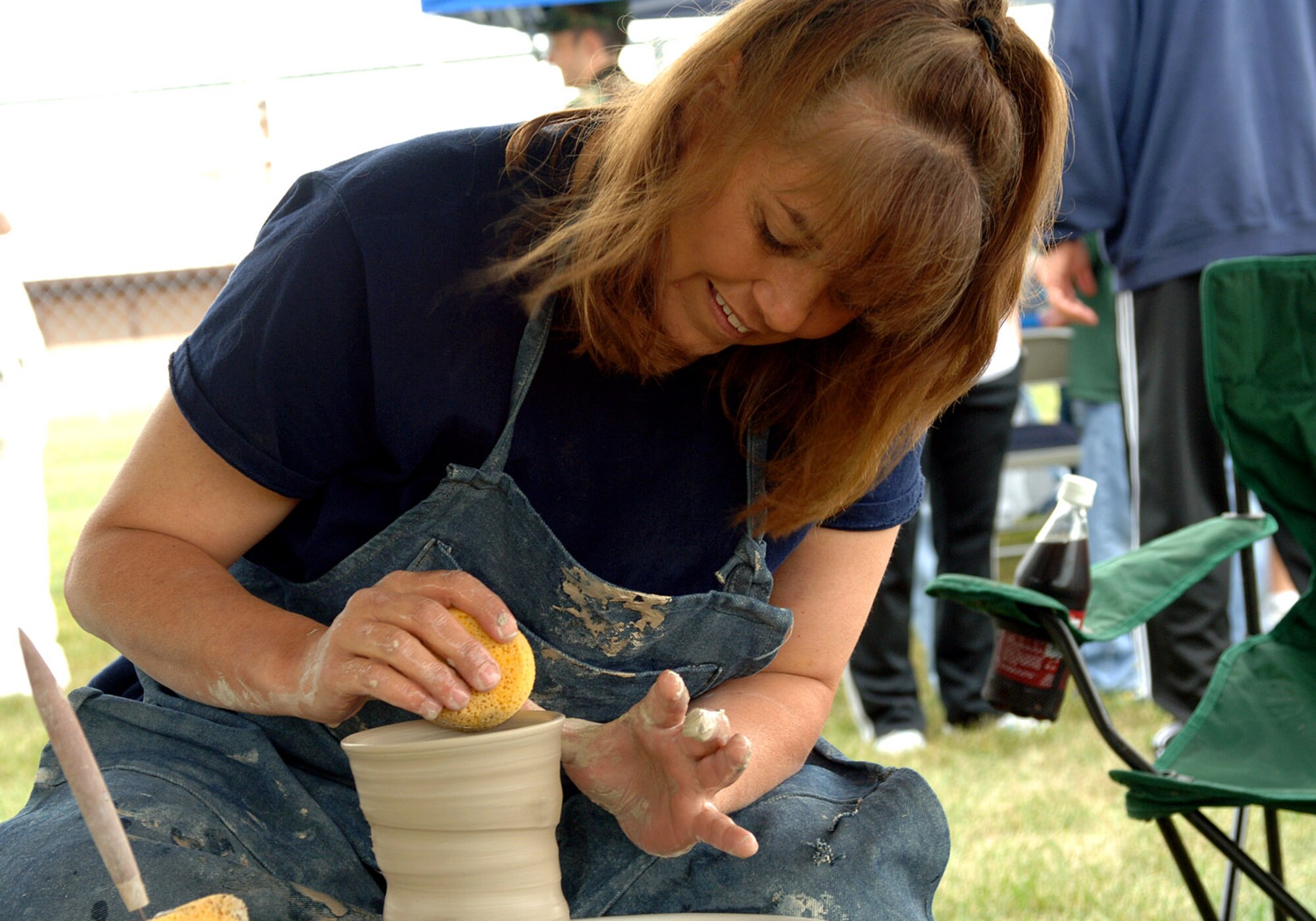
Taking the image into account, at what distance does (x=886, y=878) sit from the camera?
1.25 metres

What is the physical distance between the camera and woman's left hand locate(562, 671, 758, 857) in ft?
3.40

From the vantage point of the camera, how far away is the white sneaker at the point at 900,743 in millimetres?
3496

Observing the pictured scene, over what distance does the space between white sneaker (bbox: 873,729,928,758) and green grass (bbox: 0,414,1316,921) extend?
4 cm

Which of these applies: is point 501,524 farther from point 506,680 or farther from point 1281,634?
point 1281,634

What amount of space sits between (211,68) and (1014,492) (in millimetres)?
4984

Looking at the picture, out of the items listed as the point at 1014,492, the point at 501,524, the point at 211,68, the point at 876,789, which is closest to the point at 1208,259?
the point at 876,789

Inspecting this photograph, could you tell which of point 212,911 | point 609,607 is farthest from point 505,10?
point 212,911

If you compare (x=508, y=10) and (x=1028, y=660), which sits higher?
(x=508, y=10)

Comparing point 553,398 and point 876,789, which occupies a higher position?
point 553,398

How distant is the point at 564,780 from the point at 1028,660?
1.03m

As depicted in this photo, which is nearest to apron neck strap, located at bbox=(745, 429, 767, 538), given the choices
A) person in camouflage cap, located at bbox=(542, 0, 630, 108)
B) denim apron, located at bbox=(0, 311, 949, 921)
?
denim apron, located at bbox=(0, 311, 949, 921)

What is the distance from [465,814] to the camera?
1.04 meters

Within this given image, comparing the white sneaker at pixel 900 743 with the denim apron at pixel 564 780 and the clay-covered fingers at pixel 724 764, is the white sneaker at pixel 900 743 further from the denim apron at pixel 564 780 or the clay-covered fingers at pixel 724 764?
the clay-covered fingers at pixel 724 764

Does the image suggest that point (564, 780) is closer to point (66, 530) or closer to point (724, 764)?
point (724, 764)
